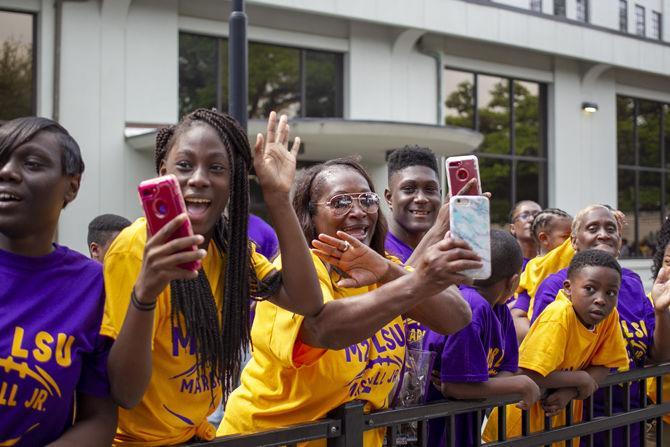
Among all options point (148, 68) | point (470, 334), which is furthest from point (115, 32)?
point (470, 334)

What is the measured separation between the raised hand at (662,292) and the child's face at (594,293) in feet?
1.36

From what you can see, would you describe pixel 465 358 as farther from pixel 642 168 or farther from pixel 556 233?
pixel 642 168

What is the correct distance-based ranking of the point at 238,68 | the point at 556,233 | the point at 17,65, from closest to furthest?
the point at 238,68, the point at 556,233, the point at 17,65

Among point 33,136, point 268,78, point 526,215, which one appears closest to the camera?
point 33,136

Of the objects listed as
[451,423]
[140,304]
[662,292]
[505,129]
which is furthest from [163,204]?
[505,129]

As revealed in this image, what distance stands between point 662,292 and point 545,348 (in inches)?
39.5

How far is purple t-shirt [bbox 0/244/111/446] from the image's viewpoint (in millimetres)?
1790

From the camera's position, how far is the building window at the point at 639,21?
20219 mm

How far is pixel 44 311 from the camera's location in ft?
6.11

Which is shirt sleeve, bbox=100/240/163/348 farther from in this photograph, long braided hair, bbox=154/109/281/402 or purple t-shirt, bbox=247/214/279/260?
purple t-shirt, bbox=247/214/279/260

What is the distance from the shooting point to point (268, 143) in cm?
224

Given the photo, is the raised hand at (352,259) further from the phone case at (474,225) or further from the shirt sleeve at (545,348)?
the shirt sleeve at (545,348)

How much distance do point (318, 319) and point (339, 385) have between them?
0.98 ft

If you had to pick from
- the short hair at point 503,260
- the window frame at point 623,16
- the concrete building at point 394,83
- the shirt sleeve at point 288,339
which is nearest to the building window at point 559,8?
the concrete building at point 394,83
